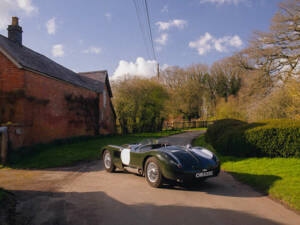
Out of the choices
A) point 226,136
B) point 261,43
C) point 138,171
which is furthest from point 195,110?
point 138,171

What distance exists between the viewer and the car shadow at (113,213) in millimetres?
3574

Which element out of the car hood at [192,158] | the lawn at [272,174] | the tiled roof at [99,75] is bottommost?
the lawn at [272,174]

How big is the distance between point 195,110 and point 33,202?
4344 cm

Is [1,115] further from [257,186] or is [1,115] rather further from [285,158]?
[285,158]

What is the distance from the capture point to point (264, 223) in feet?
11.3

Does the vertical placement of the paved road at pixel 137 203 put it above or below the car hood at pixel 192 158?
below

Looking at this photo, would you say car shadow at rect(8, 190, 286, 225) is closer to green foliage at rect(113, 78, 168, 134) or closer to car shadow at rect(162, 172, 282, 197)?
car shadow at rect(162, 172, 282, 197)

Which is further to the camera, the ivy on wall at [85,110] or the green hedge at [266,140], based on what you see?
the ivy on wall at [85,110]

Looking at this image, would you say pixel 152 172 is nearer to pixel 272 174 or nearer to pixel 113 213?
pixel 113 213

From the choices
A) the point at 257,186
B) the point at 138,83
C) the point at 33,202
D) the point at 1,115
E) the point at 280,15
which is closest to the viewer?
the point at 33,202

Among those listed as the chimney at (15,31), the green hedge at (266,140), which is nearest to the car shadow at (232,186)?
the green hedge at (266,140)

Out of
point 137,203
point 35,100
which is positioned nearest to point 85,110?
point 35,100

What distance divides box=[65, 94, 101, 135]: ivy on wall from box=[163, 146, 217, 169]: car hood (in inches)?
519

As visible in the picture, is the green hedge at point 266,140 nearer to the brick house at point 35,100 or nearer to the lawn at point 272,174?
the lawn at point 272,174
